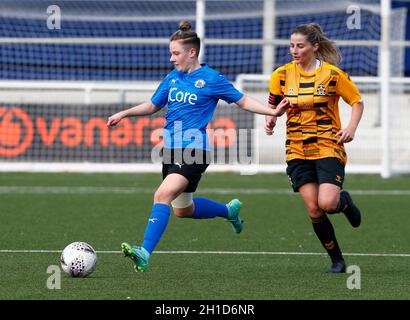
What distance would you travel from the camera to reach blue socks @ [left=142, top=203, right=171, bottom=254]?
7770 millimetres

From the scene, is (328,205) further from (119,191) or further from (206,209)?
(119,191)

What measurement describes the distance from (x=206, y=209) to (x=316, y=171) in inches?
47.3

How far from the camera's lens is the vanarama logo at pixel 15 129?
18.6 metres

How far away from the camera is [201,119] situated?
324 inches

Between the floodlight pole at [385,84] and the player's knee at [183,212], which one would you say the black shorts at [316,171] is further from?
the floodlight pole at [385,84]

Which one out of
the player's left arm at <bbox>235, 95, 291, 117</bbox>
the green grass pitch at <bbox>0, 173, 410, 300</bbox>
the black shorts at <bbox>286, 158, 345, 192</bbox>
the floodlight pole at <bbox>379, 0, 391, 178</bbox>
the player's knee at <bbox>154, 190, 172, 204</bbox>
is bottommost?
the green grass pitch at <bbox>0, 173, 410, 300</bbox>

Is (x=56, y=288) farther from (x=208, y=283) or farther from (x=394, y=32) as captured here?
(x=394, y=32)

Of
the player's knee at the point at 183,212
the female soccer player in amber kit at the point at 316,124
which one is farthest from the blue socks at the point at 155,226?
the female soccer player in amber kit at the point at 316,124

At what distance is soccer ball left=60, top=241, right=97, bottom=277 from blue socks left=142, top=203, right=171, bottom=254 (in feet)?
1.33

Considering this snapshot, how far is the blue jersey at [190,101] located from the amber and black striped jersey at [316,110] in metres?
0.47

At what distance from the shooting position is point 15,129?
18.6m

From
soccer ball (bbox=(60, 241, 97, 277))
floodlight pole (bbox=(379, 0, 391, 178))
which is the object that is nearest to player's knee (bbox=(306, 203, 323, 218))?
soccer ball (bbox=(60, 241, 97, 277))

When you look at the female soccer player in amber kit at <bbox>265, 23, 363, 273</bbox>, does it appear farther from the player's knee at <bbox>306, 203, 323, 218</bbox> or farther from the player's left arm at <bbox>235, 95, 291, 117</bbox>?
the player's left arm at <bbox>235, 95, 291, 117</bbox>

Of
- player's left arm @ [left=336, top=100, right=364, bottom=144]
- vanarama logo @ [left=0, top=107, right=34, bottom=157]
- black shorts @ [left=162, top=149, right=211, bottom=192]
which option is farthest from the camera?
vanarama logo @ [left=0, top=107, right=34, bottom=157]
